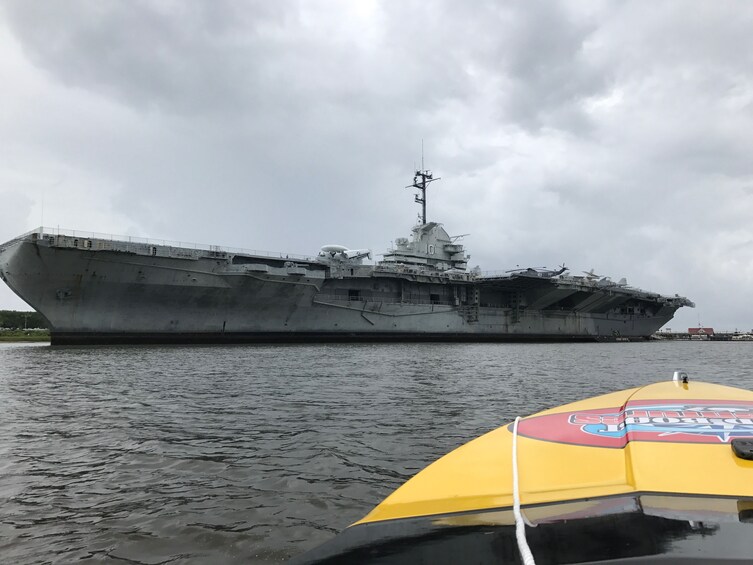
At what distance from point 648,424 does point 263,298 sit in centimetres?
2946

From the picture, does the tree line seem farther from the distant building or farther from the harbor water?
the distant building

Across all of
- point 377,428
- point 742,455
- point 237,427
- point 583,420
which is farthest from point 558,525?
point 237,427

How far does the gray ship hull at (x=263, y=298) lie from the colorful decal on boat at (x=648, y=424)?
1047 inches

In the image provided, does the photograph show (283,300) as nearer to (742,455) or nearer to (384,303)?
(384,303)

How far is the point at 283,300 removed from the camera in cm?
3150

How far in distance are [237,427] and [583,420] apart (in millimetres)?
5622

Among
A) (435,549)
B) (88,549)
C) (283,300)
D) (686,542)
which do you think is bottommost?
(88,549)

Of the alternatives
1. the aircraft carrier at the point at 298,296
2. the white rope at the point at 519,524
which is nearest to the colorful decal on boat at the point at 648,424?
the white rope at the point at 519,524

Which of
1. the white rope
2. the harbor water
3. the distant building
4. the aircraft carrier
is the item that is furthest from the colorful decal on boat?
the distant building

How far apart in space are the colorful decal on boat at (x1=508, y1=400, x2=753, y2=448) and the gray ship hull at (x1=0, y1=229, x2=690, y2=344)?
1047 inches

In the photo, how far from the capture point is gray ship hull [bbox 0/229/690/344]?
84.3 feet

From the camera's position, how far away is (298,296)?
104 ft

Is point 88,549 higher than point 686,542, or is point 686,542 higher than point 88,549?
point 686,542

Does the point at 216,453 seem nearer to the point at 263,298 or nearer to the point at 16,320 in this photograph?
the point at 263,298
